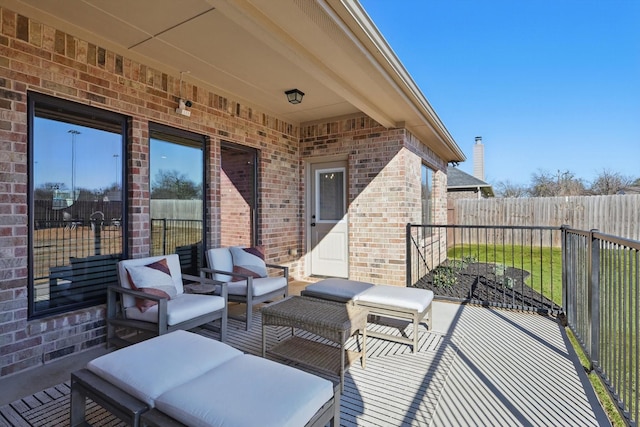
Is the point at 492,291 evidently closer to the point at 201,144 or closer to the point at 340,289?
the point at 340,289

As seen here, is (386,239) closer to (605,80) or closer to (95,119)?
(95,119)

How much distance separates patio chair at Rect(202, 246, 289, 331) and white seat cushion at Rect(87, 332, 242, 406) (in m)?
1.59

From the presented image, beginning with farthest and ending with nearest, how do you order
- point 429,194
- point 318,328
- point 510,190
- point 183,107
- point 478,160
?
1. point 510,190
2. point 478,160
3. point 429,194
4. point 183,107
5. point 318,328

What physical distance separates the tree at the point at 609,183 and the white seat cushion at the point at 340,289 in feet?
62.3

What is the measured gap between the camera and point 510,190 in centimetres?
2108

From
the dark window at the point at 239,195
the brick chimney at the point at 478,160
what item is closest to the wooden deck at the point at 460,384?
the dark window at the point at 239,195

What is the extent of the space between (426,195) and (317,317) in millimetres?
5221

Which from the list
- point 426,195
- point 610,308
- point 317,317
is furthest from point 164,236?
point 426,195

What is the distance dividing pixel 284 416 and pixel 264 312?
1.52 m

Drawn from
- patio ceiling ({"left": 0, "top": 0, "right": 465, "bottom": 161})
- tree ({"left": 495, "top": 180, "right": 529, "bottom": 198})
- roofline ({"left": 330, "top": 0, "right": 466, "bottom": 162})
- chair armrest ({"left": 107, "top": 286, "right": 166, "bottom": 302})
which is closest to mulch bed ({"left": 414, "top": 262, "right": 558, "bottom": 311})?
roofline ({"left": 330, "top": 0, "right": 466, "bottom": 162})

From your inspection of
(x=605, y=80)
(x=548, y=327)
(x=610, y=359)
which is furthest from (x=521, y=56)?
(x=610, y=359)

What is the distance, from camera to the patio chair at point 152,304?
2.76 m

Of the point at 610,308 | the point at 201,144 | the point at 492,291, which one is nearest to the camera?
the point at 610,308

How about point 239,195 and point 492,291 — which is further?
point 239,195
